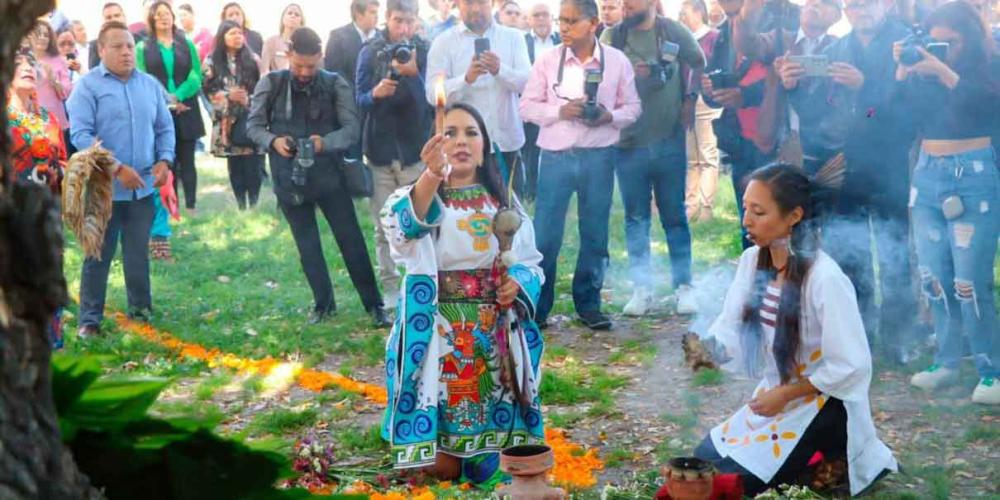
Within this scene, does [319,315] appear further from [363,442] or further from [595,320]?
[363,442]

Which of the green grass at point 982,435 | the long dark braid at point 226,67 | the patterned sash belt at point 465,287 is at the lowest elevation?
the green grass at point 982,435

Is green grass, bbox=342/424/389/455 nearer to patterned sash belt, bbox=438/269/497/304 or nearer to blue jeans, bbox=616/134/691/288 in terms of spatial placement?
patterned sash belt, bbox=438/269/497/304

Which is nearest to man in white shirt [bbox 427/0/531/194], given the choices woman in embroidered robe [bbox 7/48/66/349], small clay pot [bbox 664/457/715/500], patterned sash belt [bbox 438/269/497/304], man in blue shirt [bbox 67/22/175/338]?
man in blue shirt [bbox 67/22/175/338]

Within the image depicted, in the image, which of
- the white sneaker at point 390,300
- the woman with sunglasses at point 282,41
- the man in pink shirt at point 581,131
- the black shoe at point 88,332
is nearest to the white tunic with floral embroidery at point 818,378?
the man in pink shirt at point 581,131

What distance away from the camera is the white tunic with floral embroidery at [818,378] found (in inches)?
200

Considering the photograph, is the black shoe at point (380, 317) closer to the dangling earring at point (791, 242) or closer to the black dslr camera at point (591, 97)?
the black dslr camera at point (591, 97)

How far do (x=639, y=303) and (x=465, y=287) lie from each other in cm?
372

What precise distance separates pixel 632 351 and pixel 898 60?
2501mm

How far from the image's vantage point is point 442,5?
13.8 m

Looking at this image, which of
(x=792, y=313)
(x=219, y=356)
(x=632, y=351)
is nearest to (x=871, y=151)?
(x=632, y=351)

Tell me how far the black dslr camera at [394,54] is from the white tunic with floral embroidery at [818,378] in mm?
4742

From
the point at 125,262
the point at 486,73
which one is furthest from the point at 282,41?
the point at 486,73

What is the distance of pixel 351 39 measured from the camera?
36.9ft

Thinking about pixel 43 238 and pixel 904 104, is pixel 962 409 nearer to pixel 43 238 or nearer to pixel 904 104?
pixel 904 104
